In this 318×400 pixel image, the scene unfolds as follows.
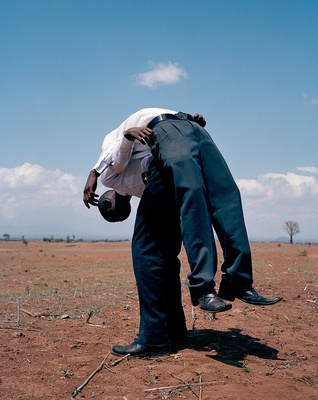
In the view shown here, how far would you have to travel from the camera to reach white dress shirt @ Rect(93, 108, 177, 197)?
2.83 meters

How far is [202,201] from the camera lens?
2.44 m

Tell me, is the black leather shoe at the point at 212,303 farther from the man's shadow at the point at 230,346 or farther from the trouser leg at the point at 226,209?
the man's shadow at the point at 230,346

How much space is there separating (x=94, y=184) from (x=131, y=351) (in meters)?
1.32

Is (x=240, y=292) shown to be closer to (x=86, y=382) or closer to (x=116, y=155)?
(x=86, y=382)

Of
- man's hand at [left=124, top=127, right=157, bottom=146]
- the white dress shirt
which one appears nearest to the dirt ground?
the white dress shirt

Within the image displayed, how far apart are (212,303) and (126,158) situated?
128 centimetres

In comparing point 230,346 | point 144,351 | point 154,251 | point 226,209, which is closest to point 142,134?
point 226,209

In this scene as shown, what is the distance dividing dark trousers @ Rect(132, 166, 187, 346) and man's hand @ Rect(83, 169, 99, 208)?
38 centimetres

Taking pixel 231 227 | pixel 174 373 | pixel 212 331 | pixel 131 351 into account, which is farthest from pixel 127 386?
pixel 212 331

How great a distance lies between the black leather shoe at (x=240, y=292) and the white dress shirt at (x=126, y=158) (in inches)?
43.0

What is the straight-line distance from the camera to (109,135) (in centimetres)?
315

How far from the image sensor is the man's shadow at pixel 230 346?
269 centimetres

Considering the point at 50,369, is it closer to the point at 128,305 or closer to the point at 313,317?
the point at 128,305

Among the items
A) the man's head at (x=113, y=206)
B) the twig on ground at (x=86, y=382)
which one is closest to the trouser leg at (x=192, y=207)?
the man's head at (x=113, y=206)
